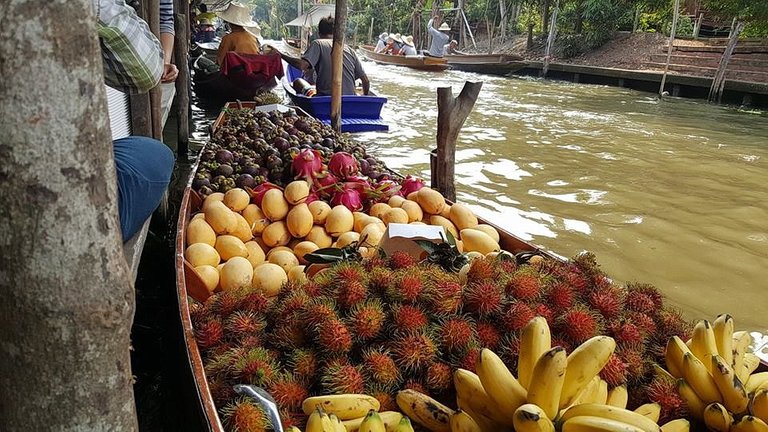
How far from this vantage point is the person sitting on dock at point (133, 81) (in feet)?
5.42

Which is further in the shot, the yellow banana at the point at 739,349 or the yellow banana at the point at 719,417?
the yellow banana at the point at 739,349

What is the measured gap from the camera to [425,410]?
4.93 ft

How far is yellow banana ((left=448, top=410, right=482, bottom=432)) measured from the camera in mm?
1394

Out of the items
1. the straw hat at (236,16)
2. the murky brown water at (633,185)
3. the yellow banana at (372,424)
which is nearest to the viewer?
the yellow banana at (372,424)

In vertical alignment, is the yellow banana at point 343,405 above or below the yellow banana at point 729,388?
below

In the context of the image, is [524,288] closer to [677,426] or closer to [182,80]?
[677,426]

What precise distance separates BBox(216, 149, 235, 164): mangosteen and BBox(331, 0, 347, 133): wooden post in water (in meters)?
2.82

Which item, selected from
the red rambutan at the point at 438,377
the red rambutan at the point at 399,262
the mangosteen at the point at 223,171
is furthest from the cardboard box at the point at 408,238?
the mangosteen at the point at 223,171

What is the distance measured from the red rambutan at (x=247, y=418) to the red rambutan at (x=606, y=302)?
3.68ft

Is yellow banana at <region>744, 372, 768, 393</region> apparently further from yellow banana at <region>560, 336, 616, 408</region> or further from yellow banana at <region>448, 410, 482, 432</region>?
yellow banana at <region>448, 410, 482, 432</region>

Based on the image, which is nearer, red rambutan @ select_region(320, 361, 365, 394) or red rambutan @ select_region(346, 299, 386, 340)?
red rambutan @ select_region(320, 361, 365, 394)

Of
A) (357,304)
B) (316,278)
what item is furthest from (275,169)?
(357,304)

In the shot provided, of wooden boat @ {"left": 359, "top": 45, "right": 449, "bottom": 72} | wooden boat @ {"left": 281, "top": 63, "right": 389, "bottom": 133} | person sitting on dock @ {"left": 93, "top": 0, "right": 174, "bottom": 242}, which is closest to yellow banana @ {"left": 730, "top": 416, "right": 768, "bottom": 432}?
person sitting on dock @ {"left": 93, "top": 0, "right": 174, "bottom": 242}

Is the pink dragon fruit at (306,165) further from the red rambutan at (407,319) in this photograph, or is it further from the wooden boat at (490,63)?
the wooden boat at (490,63)
